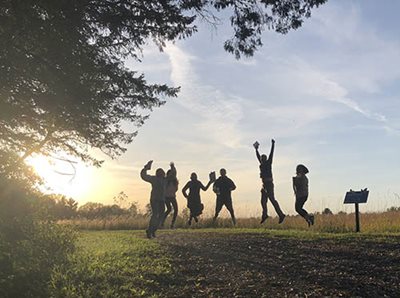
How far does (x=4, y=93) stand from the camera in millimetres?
11180

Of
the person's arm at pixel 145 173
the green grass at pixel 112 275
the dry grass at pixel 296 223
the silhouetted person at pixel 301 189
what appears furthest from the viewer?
the silhouetted person at pixel 301 189

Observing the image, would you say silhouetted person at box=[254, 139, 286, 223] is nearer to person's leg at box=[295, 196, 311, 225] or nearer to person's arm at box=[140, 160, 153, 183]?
person's leg at box=[295, 196, 311, 225]

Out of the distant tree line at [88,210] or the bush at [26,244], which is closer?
A: the bush at [26,244]

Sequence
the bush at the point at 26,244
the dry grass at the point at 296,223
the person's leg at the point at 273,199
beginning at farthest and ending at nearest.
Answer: the person's leg at the point at 273,199, the dry grass at the point at 296,223, the bush at the point at 26,244

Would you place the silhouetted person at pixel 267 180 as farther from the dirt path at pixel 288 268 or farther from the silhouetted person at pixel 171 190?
the dirt path at pixel 288 268

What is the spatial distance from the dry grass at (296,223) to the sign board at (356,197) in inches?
31.8

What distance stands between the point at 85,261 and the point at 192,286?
252 centimetres

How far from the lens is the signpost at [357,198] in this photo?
1315cm

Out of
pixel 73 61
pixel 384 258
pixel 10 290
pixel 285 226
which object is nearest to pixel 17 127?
pixel 73 61

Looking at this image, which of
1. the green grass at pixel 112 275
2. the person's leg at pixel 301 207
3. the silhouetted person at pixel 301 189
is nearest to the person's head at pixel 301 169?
the silhouetted person at pixel 301 189

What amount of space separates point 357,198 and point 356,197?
0.04 metres

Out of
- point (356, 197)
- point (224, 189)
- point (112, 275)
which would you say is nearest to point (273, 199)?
point (224, 189)

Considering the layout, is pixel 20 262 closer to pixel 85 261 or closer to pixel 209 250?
pixel 85 261

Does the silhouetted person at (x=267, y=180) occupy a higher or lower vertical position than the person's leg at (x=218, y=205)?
higher
